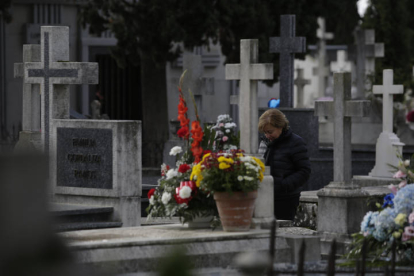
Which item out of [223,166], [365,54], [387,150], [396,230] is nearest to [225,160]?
[223,166]

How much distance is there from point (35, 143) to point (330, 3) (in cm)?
1165

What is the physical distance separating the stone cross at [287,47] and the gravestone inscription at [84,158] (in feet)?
23.1

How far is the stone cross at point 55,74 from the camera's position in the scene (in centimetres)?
909

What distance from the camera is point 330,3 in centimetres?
2027

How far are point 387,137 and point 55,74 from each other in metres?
5.44

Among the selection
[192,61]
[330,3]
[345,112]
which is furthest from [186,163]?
[330,3]

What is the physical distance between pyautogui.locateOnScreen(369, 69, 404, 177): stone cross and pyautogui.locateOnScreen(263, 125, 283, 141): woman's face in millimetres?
5210

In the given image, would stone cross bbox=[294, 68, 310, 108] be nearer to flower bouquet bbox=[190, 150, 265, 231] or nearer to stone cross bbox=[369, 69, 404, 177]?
stone cross bbox=[369, 69, 404, 177]

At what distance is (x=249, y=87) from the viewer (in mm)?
7520

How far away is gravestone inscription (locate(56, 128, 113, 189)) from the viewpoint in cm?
848

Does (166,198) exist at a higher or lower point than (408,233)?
higher

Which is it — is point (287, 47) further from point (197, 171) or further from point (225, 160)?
point (225, 160)

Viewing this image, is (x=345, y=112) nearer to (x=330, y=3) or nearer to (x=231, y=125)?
(x=231, y=125)

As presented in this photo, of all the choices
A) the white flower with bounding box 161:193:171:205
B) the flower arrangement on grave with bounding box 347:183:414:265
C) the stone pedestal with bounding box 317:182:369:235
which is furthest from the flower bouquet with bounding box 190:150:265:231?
the stone pedestal with bounding box 317:182:369:235
